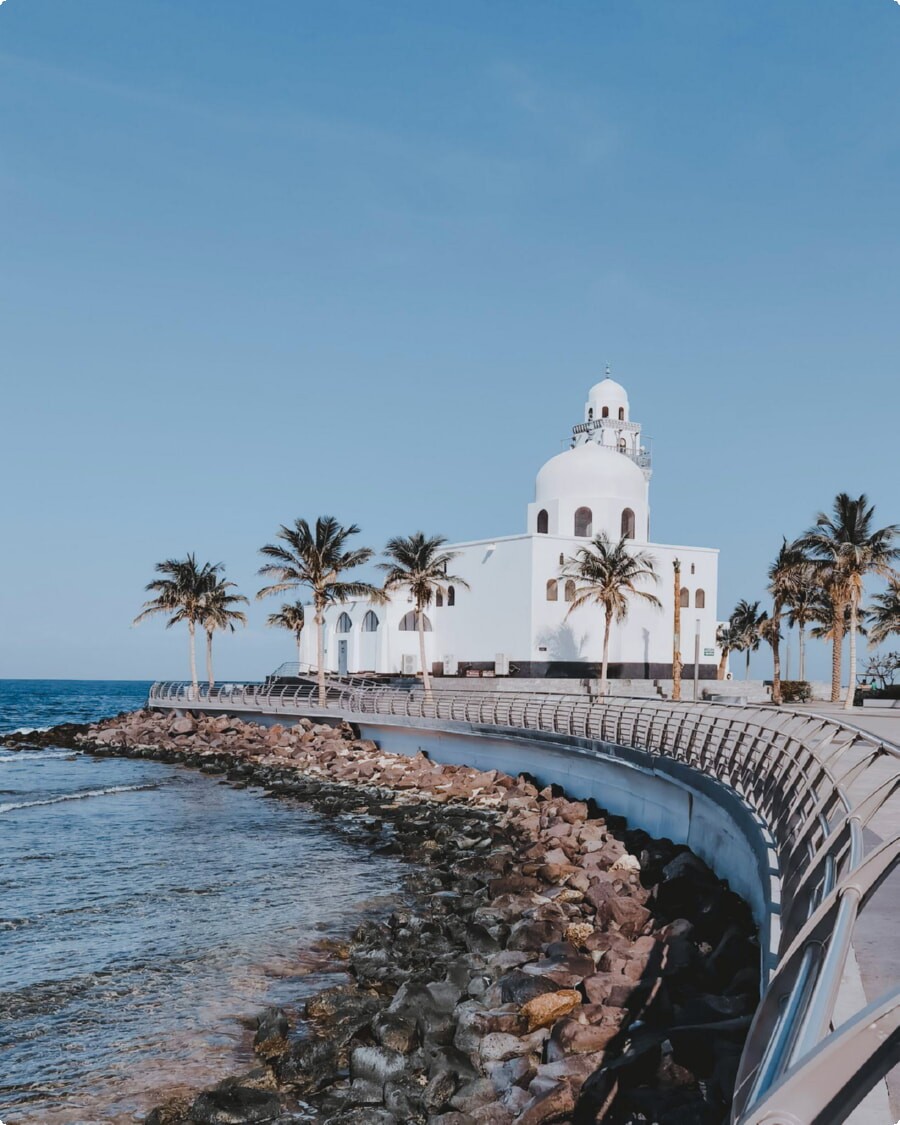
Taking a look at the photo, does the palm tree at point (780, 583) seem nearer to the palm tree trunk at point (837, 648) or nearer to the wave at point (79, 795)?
the palm tree trunk at point (837, 648)

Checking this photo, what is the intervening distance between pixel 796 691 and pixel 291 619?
30.2 meters

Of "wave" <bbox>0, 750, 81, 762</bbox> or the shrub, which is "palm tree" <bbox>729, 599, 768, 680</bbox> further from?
"wave" <bbox>0, 750, 81, 762</bbox>

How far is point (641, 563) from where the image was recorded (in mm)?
50656

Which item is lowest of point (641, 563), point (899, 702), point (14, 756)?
point (14, 756)

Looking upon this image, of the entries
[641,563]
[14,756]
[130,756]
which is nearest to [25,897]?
[130,756]

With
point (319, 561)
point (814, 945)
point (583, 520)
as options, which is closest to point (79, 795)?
point (319, 561)

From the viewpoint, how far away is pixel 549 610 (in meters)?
50.5

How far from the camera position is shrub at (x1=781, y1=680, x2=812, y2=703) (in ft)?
168

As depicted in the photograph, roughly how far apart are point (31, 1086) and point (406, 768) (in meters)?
22.5

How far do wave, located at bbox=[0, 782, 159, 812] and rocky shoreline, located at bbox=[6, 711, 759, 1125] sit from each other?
1494 centimetres

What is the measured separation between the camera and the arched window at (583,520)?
5616 cm

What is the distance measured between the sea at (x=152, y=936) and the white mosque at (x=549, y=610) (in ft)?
77.9

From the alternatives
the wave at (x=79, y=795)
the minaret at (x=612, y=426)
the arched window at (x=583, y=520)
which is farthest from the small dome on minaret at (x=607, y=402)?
the wave at (x=79, y=795)

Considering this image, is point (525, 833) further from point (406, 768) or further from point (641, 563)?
point (641, 563)
